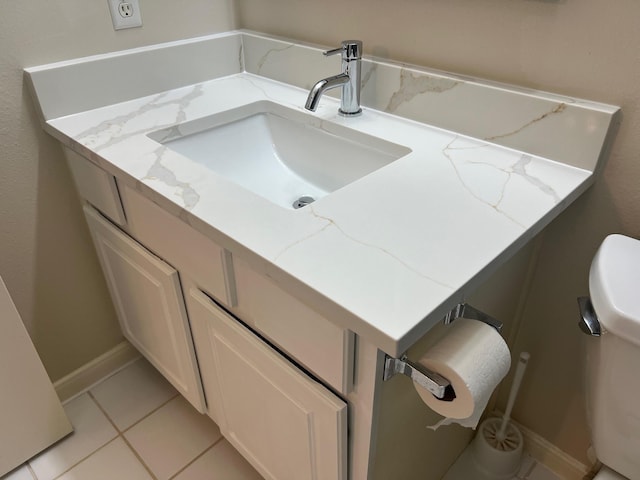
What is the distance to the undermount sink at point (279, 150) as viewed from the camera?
3.55 ft

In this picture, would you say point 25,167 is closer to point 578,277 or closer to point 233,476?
point 233,476

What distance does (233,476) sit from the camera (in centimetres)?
132

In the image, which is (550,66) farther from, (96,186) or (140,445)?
(140,445)

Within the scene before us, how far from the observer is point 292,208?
1061 millimetres

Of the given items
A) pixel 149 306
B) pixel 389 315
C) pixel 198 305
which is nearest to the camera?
pixel 389 315

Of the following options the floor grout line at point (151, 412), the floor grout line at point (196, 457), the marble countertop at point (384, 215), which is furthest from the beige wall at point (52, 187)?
the floor grout line at point (196, 457)

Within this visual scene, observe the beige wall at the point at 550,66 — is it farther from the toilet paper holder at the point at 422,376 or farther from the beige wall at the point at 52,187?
the toilet paper holder at the point at 422,376

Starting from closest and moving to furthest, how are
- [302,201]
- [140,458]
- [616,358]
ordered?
[616,358] < [302,201] < [140,458]

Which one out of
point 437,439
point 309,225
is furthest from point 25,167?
point 437,439

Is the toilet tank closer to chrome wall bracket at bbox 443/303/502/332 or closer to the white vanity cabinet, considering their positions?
chrome wall bracket at bbox 443/303/502/332

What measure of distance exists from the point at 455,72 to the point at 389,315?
2.11 ft

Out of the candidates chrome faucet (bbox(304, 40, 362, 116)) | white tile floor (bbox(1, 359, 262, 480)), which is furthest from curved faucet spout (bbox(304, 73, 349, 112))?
white tile floor (bbox(1, 359, 262, 480))

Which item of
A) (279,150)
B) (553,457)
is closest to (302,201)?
(279,150)

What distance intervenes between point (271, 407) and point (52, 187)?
31.3 inches
